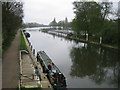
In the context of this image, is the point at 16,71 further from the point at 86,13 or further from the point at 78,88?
the point at 86,13

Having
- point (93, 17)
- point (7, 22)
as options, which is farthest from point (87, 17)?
point (7, 22)

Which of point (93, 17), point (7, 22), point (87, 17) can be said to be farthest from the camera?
point (87, 17)

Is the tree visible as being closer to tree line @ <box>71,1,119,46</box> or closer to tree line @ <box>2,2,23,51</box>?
tree line @ <box>71,1,119,46</box>

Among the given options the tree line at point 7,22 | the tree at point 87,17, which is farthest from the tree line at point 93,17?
the tree line at point 7,22

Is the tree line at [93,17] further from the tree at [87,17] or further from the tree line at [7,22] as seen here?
the tree line at [7,22]

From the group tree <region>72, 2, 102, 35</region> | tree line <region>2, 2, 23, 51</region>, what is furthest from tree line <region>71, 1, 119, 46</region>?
tree line <region>2, 2, 23, 51</region>

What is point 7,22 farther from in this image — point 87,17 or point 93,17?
point 87,17

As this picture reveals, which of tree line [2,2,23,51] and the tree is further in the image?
the tree

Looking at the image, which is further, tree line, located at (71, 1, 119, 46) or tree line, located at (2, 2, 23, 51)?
tree line, located at (71, 1, 119, 46)

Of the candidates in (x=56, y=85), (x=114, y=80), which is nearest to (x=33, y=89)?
(x=56, y=85)

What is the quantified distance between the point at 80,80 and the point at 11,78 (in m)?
5.58

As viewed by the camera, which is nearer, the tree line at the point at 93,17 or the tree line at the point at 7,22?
the tree line at the point at 7,22

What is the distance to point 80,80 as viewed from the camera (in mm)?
15000

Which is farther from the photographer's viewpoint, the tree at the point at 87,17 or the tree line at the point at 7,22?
the tree at the point at 87,17
